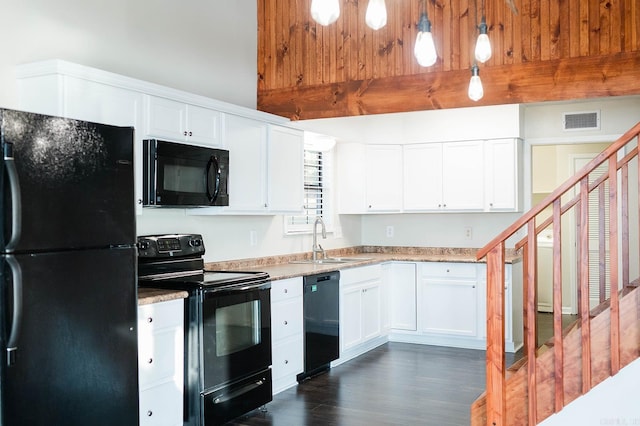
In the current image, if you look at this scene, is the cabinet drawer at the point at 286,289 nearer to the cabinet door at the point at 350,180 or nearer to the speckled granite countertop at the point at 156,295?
the speckled granite countertop at the point at 156,295

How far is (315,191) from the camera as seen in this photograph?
21.2 ft

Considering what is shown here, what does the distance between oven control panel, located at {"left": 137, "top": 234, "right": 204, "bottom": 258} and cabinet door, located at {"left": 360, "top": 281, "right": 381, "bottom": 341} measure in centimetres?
204

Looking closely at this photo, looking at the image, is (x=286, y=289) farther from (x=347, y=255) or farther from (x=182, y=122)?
(x=347, y=255)

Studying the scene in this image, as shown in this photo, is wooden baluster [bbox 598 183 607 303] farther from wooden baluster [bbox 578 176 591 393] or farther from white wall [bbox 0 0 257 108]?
white wall [bbox 0 0 257 108]

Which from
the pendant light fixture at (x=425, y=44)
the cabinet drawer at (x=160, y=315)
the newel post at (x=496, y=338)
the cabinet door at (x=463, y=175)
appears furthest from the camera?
the cabinet door at (x=463, y=175)

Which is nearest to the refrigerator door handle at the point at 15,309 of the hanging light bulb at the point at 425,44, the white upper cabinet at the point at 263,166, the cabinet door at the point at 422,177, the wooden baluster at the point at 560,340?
the hanging light bulb at the point at 425,44

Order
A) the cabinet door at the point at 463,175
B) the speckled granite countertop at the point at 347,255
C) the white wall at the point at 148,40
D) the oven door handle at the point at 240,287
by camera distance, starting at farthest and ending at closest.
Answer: the cabinet door at the point at 463,175, the speckled granite countertop at the point at 347,255, the oven door handle at the point at 240,287, the white wall at the point at 148,40

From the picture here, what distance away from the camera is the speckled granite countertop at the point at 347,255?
4.93 metres

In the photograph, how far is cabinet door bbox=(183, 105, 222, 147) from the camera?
4125mm

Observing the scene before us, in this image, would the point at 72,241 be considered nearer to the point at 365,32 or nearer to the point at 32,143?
the point at 32,143

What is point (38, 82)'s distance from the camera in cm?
331

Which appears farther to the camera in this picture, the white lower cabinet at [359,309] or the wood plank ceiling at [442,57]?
the white lower cabinet at [359,309]

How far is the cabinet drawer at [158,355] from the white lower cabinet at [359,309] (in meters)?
2.21

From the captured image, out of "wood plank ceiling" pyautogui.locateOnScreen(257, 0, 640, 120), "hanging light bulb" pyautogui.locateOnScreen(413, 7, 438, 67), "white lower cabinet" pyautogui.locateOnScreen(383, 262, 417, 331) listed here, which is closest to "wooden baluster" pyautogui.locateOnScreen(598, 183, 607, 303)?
"wood plank ceiling" pyautogui.locateOnScreen(257, 0, 640, 120)
